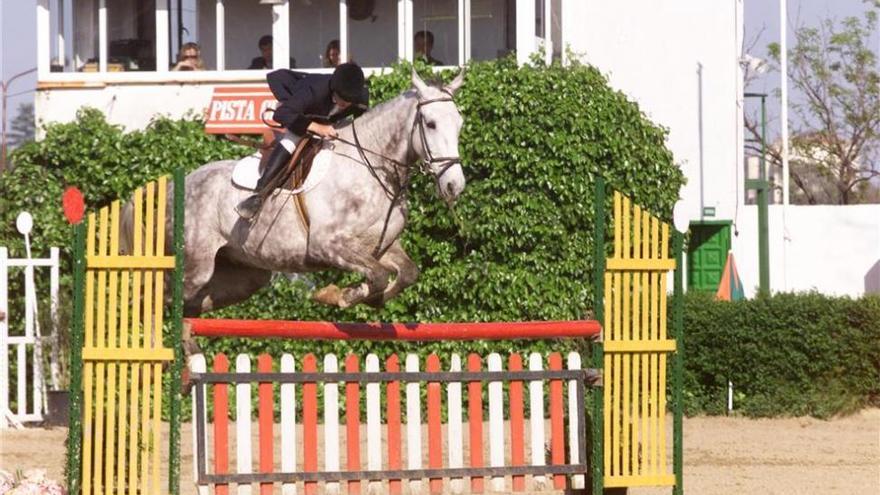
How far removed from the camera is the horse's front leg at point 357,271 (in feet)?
27.2

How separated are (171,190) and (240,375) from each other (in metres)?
2.20

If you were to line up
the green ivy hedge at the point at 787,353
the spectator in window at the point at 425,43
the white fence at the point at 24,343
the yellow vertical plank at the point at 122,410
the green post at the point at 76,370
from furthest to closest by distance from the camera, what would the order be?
1. the spectator in window at the point at 425,43
2. the green ivy hedge at the point at 787,353
3. the white fence at the point at 24,343
4. the yellow vertical plank at the point at 122,410
5. the green post at the point at 76,370

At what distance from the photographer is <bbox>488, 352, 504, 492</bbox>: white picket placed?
8469mm

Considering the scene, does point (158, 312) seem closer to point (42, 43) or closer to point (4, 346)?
point (4, 346)

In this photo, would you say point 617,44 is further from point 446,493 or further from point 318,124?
point 318,124

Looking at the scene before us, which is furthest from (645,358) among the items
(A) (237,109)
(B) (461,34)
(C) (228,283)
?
(B) (461,34)

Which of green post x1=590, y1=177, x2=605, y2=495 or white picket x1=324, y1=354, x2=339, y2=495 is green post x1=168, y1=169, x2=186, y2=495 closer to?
white picket x1=324, y1=354, x2=339, y2=495

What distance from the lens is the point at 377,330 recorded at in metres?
8.12

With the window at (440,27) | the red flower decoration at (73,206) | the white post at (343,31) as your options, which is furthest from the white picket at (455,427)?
the window at (440,27)

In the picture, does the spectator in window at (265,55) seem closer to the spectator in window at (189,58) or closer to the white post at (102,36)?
the spectator in window at (189,58)

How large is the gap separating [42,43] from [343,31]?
122 inches

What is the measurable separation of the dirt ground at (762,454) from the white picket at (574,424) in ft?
8.52

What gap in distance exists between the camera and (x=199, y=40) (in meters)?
18.0

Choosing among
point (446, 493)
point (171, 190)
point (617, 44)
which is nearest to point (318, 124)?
point (171, 190)
